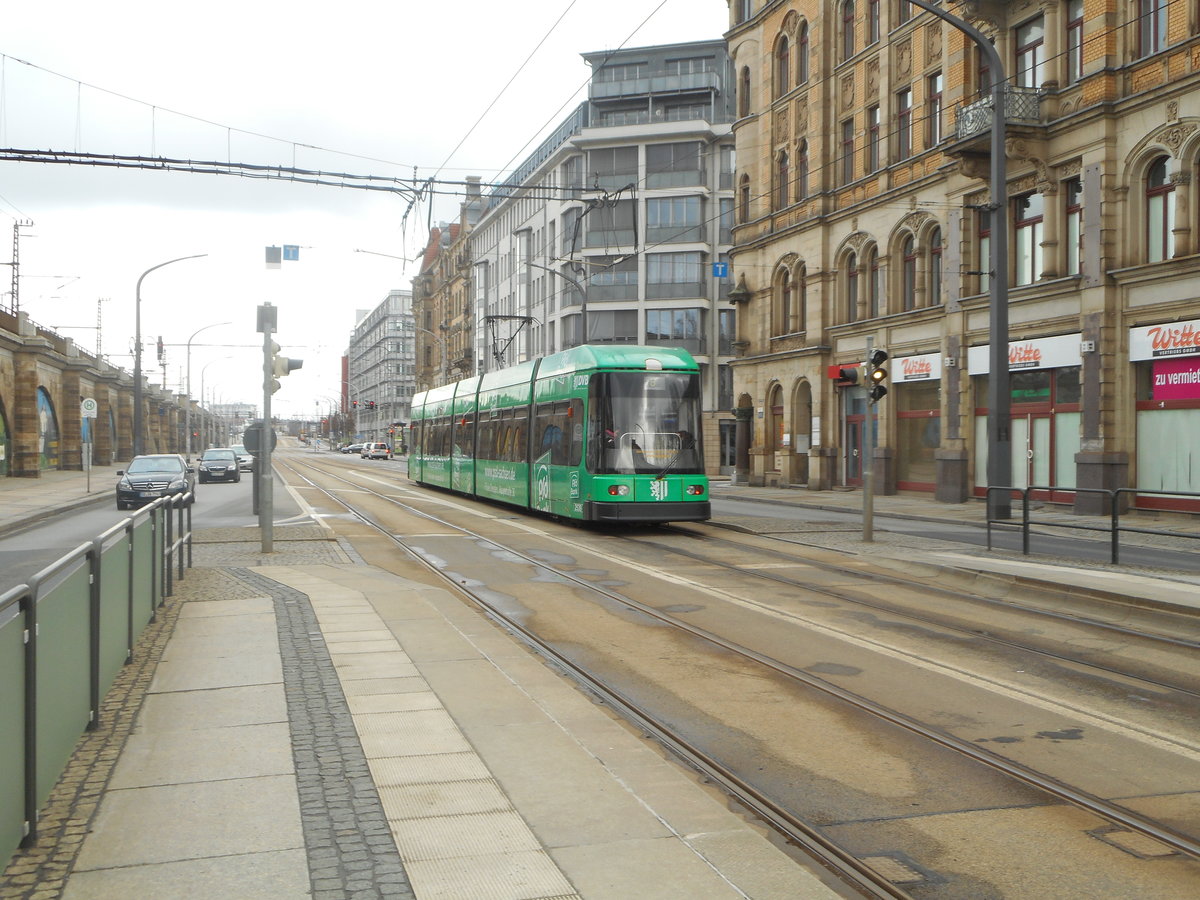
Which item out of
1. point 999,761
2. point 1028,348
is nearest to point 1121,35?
point 1028,348

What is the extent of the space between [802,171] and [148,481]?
23.6 meters

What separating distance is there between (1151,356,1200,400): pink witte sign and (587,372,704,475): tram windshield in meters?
11.0

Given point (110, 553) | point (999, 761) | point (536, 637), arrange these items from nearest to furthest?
point (999, 761)
point (110, 553)
point (536, 637)

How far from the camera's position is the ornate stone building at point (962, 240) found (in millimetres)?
24438

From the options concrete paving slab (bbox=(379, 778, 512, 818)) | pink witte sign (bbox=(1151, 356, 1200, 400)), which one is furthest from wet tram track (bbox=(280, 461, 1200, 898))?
pink witte sign (bbox=(1151, 356, 1200, 400))

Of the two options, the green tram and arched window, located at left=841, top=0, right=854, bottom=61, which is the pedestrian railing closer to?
the green tram

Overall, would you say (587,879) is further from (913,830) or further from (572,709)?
(572,709)

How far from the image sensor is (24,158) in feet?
69.5

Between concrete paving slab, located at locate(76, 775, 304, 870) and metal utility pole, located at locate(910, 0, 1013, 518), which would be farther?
metal utility pole, located at locate(910, 0, 1013, 518)

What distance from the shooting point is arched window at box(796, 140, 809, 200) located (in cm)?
3950

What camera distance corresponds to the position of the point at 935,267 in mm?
32719

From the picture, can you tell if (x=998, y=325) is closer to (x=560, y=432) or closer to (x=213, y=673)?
(x=560, y=432)

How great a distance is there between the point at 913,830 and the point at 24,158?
69.6 feet

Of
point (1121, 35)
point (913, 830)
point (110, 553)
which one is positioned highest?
point (1121, 35)
